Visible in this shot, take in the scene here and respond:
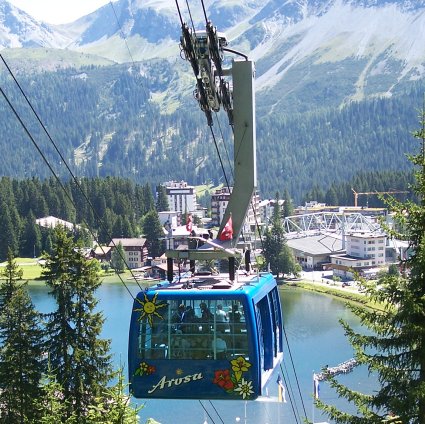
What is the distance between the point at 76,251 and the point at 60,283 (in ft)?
2.65

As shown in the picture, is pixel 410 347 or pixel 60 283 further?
pixel 60 283

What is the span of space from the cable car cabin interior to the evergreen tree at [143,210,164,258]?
202 ft

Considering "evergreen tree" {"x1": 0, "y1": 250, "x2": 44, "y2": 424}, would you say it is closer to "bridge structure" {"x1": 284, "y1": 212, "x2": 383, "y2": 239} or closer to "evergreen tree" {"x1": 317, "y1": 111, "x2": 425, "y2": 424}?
"evergreen tree" {"x1": 317, "y1": 111, "x2": 425, "y2": 424}

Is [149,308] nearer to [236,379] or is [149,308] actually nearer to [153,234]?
[236,379]

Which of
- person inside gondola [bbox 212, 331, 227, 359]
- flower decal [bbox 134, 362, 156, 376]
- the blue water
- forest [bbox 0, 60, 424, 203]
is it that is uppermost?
forest [bbox 0, 60, 424, 203]

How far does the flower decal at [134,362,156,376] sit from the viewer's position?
891 cm

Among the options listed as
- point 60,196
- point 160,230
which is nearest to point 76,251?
point 160,230

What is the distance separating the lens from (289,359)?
3294cm

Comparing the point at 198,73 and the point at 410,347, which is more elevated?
the point at 198,73

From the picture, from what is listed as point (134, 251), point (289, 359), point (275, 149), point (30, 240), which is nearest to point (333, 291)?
point (134, 251)

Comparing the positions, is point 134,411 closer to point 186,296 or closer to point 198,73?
point 186,296

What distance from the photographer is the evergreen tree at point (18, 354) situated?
46.6 feet

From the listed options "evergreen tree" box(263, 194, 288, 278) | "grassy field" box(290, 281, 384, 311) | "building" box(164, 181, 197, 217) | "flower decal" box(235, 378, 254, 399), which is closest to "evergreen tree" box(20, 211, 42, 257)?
"evergreen tree" box(263, 194, 288, 278)

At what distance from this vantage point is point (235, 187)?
1043 centimetres
